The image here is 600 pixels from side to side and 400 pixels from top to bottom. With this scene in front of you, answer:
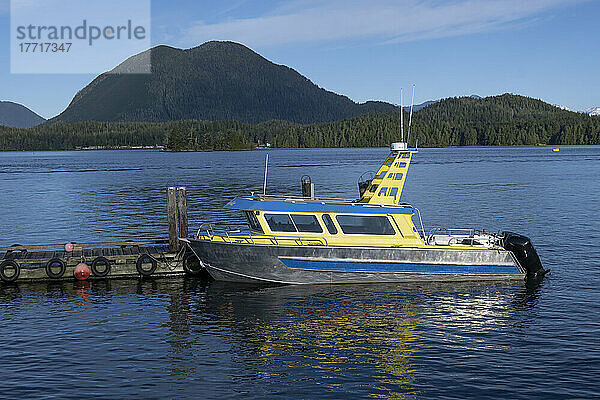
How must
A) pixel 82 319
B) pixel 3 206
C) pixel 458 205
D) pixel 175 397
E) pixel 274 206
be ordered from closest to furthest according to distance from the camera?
1. pixel 175 397
2. pixel 82 319
3. pixel 274 206
4. pixel 458 205
5. pixel 3 206

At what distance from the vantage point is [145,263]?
25.2 m

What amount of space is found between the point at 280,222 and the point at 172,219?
5443 mm

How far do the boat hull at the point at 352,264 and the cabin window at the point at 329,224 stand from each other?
2.48 ft

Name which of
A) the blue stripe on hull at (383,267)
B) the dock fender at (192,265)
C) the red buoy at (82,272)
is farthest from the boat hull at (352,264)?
the red buoy at (82,272)

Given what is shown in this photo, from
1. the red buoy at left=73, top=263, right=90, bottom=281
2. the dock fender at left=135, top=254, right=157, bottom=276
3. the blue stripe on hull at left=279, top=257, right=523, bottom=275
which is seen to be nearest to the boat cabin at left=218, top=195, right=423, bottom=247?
the blue stripe on hull at left=279, top=257, right=523, bottom=275

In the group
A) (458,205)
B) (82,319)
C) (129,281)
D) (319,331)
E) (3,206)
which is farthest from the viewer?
(3,206)

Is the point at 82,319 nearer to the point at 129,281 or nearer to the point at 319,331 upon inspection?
the point at 129,281

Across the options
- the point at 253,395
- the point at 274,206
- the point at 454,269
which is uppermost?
the point at 274,206

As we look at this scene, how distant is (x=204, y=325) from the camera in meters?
19.5

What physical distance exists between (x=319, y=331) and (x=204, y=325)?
396 centimetres

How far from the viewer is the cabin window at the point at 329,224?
2333 centimetres

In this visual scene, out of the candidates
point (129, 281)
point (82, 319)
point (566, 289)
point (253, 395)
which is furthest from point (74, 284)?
point (566, 289)

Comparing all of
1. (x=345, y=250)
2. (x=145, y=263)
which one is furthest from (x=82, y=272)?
(x=345, y=250)

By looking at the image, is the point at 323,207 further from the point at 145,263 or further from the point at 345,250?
the point at 145,263
